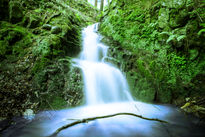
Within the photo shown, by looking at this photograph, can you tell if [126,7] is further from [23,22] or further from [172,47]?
[23,22]

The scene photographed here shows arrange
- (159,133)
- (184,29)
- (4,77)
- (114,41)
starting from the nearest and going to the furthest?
(159,133) < (4,77) < (184,29) < (114,41)

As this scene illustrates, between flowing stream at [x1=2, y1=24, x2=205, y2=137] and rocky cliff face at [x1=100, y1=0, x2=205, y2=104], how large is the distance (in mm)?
747

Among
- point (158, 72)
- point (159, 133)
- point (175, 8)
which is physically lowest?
point (159, 133)

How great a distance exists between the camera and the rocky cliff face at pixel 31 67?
3.42 m

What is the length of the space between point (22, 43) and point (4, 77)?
148 cm

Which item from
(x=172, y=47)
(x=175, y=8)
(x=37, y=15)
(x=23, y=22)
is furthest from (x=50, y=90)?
(x=175, y=8)

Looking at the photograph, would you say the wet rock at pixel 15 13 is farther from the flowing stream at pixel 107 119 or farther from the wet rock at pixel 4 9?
the flowing stream at pixel 107 119

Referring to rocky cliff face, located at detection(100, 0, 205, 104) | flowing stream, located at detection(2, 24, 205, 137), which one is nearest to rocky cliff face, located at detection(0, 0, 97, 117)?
flowing stream, located at detection(2, 24, 205, 137)

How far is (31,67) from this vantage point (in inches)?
153

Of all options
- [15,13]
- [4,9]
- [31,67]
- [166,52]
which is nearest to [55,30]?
[15,13]

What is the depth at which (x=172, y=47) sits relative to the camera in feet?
18.1

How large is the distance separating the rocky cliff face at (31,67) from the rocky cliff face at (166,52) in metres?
3.19

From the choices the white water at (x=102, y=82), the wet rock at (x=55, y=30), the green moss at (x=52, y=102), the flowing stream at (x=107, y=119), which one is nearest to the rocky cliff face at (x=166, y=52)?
the white water at (x=102, y=82)

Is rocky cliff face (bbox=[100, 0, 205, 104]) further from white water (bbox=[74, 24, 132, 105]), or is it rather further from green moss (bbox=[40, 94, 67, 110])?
green moss (bbox=[40, 94, 67, 110])
